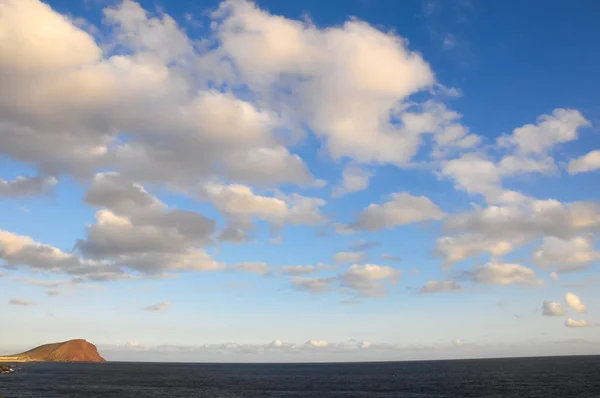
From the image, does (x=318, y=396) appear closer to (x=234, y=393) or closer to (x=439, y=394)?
(x=234, y=393)

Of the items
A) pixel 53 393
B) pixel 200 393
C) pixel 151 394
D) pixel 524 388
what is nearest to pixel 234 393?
pixel 200 393

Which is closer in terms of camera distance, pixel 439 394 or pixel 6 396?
pixel 6 396

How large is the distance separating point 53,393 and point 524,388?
140300 mm

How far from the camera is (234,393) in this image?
138m

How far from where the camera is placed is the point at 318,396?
430 ft

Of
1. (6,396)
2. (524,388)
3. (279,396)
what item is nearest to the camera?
(6,396)

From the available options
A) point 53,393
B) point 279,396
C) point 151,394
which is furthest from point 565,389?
point 53,393

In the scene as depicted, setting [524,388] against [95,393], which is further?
[524,388]

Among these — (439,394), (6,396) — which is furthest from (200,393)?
(439,394)

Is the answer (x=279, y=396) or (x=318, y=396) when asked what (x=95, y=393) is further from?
(x=318, y=396)

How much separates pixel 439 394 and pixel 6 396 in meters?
114

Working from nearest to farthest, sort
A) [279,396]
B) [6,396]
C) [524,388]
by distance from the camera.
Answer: [6,396], [279,396], [524,388]

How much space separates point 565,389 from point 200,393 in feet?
350

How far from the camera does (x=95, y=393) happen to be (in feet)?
449
